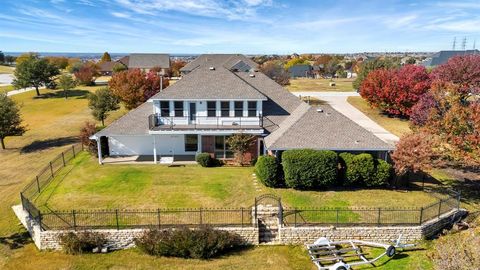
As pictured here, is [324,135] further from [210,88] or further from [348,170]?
[210,88]

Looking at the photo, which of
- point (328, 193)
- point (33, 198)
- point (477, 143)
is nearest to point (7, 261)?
point (33, 198)

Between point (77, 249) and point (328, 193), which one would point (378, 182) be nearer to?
point (328, 193)

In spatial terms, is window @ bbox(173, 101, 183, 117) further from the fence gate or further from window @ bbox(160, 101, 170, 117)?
the fence gate

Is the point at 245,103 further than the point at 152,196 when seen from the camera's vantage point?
Yes

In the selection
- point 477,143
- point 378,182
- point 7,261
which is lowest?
point 7,261

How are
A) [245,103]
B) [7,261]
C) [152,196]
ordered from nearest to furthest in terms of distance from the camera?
[7,261]
[152,196]
[245,103]

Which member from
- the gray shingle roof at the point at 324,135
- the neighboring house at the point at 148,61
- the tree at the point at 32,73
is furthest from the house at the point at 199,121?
the neighboring house at the point at 148,61

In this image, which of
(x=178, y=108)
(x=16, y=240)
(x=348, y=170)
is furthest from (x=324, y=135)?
(x=16, y=240)
